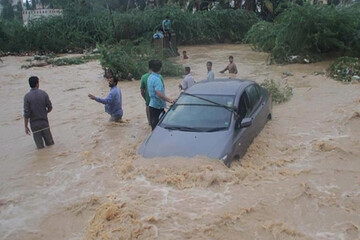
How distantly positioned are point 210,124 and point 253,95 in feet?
5.34

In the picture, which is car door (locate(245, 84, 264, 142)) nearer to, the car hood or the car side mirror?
the car side mirror

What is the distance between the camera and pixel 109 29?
1093 inches

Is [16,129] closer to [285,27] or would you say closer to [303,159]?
[303,159]

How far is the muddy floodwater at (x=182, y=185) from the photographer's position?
4.79 metres

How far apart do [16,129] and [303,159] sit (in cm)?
700

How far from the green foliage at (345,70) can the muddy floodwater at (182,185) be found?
3343 mm

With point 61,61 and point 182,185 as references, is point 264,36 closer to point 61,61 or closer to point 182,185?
point 61,61

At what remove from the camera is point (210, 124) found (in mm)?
6590

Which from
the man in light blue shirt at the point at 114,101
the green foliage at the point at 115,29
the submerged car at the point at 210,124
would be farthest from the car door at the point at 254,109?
the green foliage at the point at 115,29

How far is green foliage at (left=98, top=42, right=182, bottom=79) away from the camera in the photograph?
49.5ft

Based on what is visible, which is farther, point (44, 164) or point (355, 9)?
point (355, 9)

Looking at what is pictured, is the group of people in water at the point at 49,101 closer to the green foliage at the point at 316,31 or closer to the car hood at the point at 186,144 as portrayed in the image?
the car hood at the point at 186,144

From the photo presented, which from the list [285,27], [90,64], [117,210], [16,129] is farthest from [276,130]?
[90,64]

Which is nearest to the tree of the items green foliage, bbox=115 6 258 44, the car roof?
green foliage, bbox=115 6 258 44
